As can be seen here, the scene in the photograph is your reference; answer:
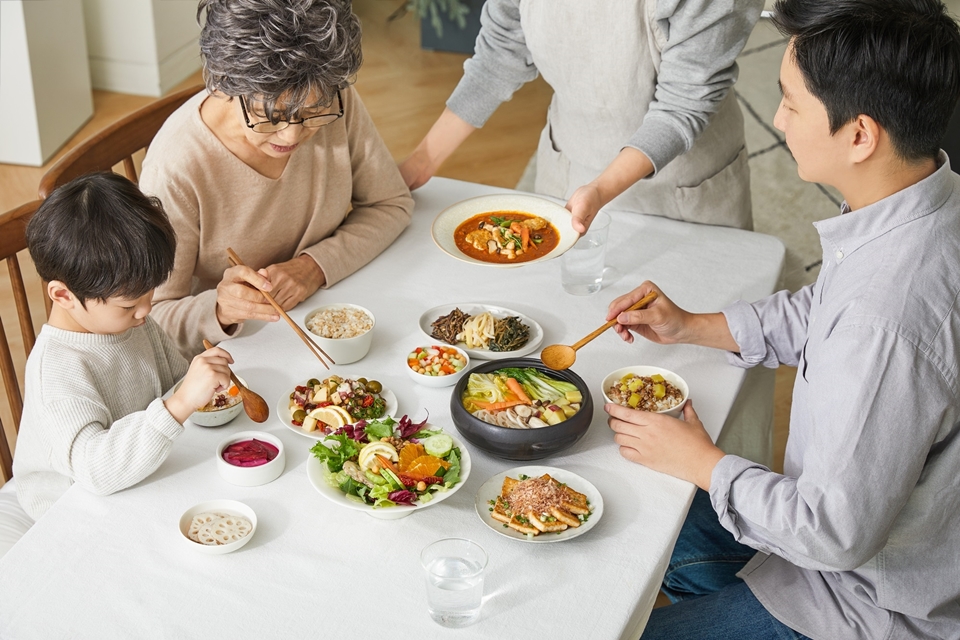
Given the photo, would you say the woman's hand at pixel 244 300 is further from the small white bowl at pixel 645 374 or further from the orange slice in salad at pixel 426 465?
the small white bowl at pixel 645 374

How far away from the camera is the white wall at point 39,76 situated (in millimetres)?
4125

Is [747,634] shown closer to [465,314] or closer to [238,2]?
[465,314]

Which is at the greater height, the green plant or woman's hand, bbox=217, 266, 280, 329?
woman's hand, bbox=217, 266, 280, 329

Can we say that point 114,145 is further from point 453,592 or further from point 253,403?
point 453,592

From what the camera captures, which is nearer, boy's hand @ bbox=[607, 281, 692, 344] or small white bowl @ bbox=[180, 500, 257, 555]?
small white bowl @ bbox=[180, 500, 257, 555]

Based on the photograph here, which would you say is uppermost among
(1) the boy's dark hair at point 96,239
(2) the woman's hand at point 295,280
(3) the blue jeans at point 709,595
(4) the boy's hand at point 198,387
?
(1) the boy's dark hair at point 96,239

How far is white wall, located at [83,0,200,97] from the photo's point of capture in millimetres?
4895

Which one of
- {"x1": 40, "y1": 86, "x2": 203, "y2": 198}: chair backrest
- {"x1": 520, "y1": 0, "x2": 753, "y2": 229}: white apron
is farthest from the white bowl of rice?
{"x1": 520, "y1": 0, "x2": 753, "y2": 229}: white apron

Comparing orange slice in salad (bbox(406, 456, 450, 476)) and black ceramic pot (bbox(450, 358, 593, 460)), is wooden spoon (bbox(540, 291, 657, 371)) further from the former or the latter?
orange slice in salad (bbox(406, 456, 450, 476))

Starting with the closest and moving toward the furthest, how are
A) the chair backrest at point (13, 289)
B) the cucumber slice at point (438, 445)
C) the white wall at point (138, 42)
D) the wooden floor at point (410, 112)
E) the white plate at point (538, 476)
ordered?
the white plate at point (538, 476) < the cucumber slice at point (438, 445) < the chair backrest at point (13, 289) < the wooden floor at point (410, 112) < the white wall at point (138, 42)

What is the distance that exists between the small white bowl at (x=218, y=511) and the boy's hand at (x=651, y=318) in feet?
2.47

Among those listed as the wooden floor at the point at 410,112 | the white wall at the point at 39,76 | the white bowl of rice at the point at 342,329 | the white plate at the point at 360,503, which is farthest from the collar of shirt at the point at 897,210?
the white wall at the point at 39,76

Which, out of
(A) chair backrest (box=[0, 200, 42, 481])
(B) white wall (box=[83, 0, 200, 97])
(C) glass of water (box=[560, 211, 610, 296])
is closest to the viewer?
(A) chair backrest (box=[0, 200, 42, 481])

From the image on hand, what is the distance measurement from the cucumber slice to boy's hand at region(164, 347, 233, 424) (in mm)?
325
